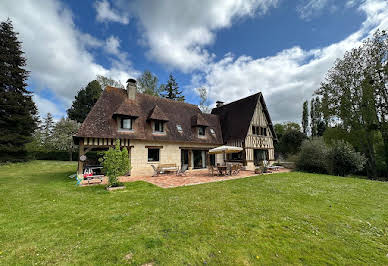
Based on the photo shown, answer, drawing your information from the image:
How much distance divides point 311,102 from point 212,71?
31716 mm

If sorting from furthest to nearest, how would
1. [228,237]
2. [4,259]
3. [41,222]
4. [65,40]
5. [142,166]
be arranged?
[142,166]
[65,40]
[41,222]
[228,237]
[4,259]

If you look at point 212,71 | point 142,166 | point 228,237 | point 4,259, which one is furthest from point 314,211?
point 212,71

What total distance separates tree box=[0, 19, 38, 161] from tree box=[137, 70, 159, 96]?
14314mm

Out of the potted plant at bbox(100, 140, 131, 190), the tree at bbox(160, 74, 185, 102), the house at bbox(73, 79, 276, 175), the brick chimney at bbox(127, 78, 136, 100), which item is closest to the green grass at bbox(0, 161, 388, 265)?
the potted plant at bbox(100, 140, 131, 190)

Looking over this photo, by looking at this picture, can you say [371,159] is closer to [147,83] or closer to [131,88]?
[131,88]

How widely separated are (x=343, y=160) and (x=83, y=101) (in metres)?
40.3

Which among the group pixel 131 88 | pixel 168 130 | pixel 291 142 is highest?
pixel 131 88

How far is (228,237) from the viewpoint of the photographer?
3377 millimetres

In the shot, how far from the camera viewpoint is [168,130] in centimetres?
1444

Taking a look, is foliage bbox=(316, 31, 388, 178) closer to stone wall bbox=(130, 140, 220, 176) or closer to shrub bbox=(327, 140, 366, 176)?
shrub bbox=(327, 140, 366, 176)

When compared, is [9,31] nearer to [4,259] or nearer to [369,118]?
[4,259]

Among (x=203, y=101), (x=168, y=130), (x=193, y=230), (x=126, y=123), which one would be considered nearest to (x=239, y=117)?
(x=168, y=130)

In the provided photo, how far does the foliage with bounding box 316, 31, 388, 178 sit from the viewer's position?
1667cm

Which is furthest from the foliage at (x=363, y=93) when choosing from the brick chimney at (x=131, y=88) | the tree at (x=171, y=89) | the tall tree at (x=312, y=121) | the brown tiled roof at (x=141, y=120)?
the tree at (x=171, y=89)
